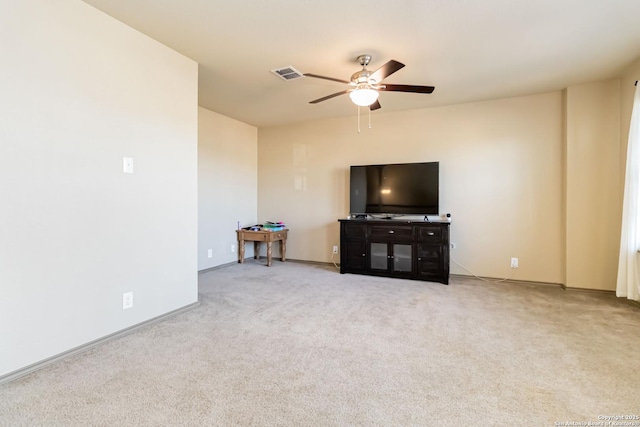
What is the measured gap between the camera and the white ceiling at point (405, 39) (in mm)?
2211

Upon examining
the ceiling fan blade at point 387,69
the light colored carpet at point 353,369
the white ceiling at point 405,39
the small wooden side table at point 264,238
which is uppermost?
the white ceiling at point 405,39

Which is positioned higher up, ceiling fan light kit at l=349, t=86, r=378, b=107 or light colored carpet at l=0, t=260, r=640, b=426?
ceiling fan light kit at l=349, t=86, r=378, b=107

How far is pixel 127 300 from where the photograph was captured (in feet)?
8.09

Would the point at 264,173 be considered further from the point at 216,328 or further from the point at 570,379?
the point at 570,379

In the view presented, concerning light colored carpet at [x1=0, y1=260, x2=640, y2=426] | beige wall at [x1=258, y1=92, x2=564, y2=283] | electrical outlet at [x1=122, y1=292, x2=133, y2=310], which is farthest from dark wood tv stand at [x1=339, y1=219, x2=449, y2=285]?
electrical outlet at [x1=122, y1=292, x2=133, y2=310]

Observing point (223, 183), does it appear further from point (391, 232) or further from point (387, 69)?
point (387, 69)

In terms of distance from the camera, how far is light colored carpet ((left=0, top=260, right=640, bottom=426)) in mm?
1521

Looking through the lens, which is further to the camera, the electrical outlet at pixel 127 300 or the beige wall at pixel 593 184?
the beige wall at pixel 593 184

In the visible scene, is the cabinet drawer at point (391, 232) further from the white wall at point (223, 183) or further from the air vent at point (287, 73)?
the white wall at point (223, 183)

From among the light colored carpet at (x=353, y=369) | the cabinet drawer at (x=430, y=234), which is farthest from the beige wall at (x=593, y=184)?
the cabinet drawer at (x=430, y=234)

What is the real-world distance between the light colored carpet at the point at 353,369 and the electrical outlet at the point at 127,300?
0.24m

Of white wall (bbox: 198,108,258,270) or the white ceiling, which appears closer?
the white ceiling

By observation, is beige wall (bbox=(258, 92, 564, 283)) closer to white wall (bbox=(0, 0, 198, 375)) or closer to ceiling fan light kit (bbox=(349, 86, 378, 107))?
ceiling fan light kit (bbox=(349, 86, 378, 107))

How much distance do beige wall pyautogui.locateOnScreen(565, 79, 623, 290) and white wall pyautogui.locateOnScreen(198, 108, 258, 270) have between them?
15.8 ft
